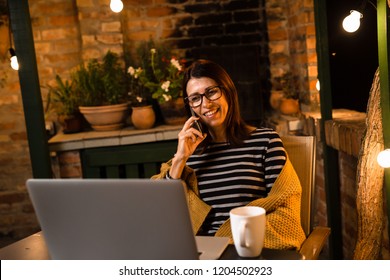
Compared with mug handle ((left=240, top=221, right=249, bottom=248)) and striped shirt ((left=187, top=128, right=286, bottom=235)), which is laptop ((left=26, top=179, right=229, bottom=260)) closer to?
mug handle ((left=240, top=221, right=249, bottom=248))

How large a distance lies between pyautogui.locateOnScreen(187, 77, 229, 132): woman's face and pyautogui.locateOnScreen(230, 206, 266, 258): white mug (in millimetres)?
712

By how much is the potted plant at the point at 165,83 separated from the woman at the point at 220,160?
1.63 m

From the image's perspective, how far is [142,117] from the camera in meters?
3.70

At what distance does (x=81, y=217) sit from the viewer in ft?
4.07

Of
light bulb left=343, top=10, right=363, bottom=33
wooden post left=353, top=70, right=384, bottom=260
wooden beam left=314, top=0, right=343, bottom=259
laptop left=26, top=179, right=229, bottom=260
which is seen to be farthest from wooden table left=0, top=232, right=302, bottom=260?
wooden beam left=314, top=0, right=343, bottom=259

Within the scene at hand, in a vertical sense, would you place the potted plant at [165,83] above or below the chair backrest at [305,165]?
above

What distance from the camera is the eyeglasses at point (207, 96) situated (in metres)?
2.01

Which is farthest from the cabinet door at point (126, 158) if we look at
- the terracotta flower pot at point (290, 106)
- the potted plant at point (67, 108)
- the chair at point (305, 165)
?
the chair at point (305, 165)

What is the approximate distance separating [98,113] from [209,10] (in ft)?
3.81

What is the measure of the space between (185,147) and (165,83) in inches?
70.6

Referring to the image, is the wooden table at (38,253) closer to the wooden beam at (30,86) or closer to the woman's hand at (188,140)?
the woman's hand at (188,140)

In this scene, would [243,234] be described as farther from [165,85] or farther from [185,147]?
[165,85]

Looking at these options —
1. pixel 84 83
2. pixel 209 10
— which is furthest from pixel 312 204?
pixel 209 10

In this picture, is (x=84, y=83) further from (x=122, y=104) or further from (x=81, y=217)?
(x=81, y=217)
